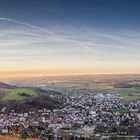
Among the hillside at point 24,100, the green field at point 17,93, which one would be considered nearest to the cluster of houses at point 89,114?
the hillside at point 24,100

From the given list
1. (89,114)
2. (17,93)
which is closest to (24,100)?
(17,93)

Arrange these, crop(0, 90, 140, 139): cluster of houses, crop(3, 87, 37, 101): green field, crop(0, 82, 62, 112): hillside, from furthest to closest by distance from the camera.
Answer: crop(3, 87, 37, 101): green field, crop(0, 82, 62, 112): hillside, crop(0, 90, 140, 139): cluster of houses

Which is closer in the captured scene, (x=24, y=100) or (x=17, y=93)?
(x=24, y=100)

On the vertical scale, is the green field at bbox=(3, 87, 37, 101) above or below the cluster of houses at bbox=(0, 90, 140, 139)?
above

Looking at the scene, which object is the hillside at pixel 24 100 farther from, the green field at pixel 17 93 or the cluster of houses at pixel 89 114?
the cluster of houses at pixel 89 114

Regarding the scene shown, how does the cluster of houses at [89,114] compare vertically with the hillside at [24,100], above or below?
below

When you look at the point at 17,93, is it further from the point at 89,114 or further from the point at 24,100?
the point at 89,114

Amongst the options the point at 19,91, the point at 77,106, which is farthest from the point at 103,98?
the point at 19,91

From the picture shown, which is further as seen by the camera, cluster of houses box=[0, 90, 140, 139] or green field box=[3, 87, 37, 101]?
green field box=[3, 87, 37, 101]

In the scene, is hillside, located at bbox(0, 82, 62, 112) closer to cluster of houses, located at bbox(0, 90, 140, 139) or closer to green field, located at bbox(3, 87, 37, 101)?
green field, located at bbox(3, 87, 37, 101)

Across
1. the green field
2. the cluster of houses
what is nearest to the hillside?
the green field

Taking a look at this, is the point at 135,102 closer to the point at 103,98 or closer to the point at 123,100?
the point at 123,100
